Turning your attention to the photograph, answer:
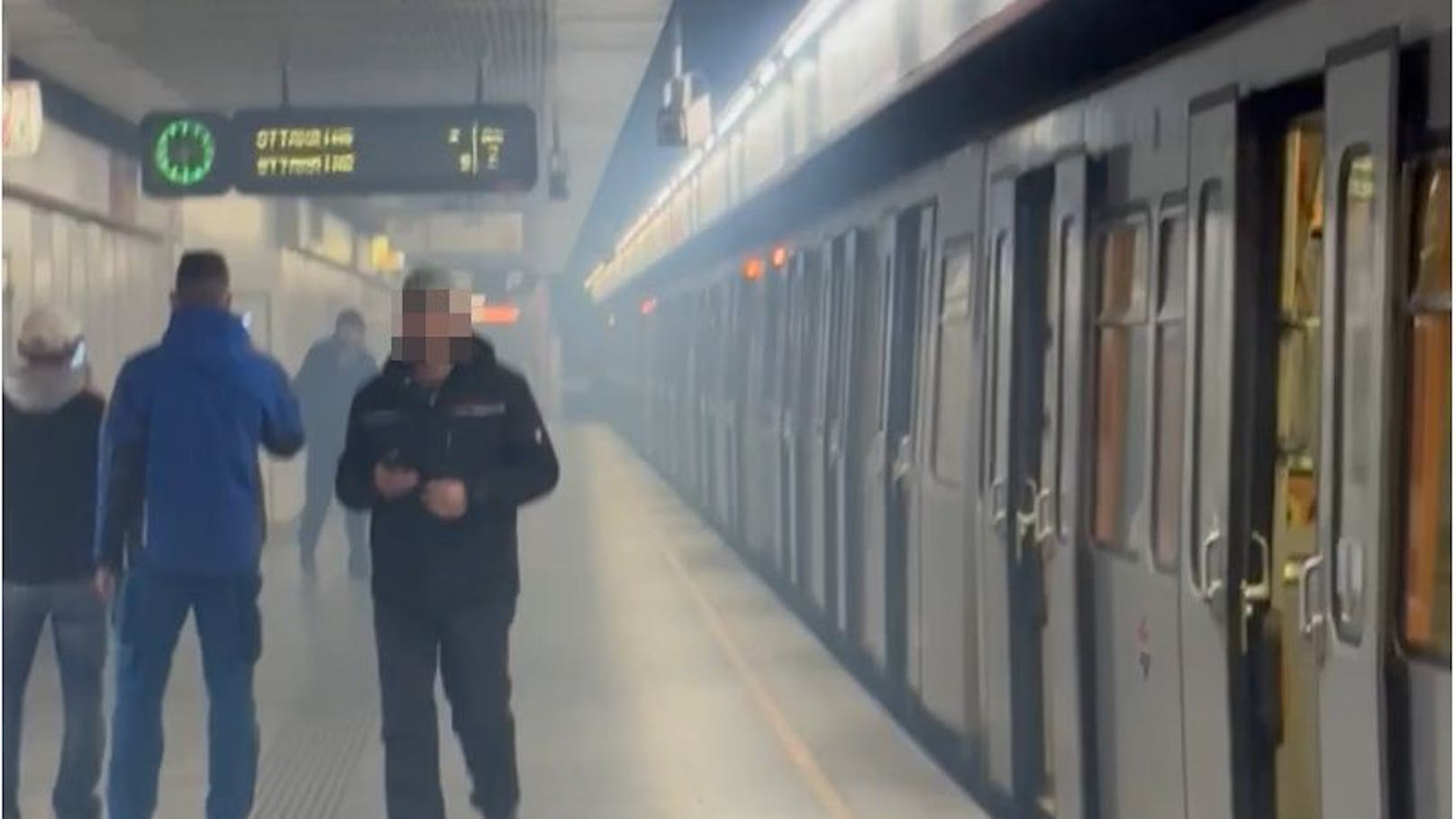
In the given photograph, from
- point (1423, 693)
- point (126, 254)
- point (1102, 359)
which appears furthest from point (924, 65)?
point (126, 254)

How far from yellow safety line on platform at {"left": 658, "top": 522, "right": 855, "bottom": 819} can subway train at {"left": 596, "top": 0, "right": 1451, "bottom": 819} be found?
458 millimetres

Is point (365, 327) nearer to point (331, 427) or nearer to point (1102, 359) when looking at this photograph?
point (331, 427)

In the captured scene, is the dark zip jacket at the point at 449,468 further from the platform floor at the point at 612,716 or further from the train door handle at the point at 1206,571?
the train door handle at the point at 1206,571

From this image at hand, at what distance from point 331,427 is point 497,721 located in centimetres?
430

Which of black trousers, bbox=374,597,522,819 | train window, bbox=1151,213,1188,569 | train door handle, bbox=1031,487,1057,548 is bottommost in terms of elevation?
black trousers, bbox=374,597,522,819

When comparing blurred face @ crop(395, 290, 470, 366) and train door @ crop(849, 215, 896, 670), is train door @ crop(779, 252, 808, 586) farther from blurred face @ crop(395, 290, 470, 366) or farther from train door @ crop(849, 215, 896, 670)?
blurred face @ crop(395, 290, 470, 366)

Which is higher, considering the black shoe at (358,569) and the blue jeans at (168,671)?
the blue jeans at (168,671)

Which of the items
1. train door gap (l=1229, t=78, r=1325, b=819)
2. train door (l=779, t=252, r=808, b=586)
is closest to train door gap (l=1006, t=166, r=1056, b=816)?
train door gap (l=1229, t=78, r=1325, b=819)

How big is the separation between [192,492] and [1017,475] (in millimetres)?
2293

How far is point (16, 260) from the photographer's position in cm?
1191

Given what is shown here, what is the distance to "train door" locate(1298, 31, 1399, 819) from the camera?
431cm

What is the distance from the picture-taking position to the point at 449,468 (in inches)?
270

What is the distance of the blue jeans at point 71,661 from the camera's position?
23.3ft

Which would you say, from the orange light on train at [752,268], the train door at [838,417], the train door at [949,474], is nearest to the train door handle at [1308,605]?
the train door at [949,474]
